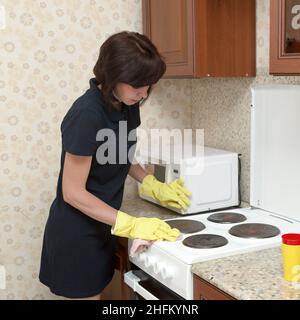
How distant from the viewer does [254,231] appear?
1.84 metres

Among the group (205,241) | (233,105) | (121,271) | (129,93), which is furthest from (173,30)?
(121,271)

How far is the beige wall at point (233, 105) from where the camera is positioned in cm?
206

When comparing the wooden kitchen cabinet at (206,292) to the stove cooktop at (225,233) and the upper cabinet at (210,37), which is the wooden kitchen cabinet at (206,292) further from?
the upper cabinet at (210,37)

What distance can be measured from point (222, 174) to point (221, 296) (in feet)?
2.60

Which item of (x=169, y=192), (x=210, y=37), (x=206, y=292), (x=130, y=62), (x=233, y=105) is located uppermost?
(x=210, y=37)

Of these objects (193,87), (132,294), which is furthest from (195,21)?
(132,294)

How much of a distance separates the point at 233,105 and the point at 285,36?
0.79m

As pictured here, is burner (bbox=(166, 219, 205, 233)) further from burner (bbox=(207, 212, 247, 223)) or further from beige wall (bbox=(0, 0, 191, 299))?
beige wall (bbox=(0, 0, 191, 299))

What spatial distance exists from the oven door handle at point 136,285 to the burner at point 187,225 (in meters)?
0.24

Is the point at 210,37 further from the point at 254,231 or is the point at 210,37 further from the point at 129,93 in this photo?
the point at 254,231

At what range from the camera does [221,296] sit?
1456 mm

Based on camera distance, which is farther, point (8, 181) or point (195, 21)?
point (8, 181)

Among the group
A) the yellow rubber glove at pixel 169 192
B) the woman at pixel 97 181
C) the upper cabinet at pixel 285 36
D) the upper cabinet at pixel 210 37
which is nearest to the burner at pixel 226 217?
the yellow rubber glove at pixel 169 192
